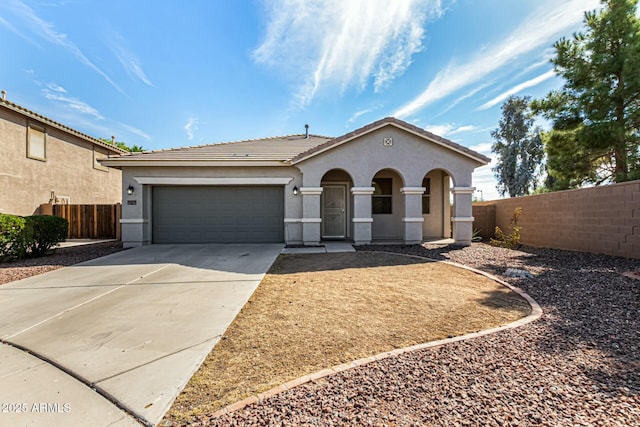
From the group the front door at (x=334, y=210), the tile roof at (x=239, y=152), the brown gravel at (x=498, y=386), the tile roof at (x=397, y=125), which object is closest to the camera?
the brown gravel at (x=498, y=386)

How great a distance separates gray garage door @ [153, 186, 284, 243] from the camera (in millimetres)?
11008

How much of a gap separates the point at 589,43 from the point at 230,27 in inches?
605

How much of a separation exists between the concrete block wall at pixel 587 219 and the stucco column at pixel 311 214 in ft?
27.4

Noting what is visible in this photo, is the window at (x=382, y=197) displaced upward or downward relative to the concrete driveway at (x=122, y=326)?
upward

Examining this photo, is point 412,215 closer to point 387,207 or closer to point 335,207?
point 387,207

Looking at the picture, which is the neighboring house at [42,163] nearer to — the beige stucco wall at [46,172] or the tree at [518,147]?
the beige stucco wall at [46,172]

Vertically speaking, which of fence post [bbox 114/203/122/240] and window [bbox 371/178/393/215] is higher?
window [bbox 371/178/393/215]

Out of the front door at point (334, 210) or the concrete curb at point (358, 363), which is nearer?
the concrete curb at point (358, 363)

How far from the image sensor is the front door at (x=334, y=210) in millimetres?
12555

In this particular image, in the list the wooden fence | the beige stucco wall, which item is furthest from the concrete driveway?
the beige stucco wall

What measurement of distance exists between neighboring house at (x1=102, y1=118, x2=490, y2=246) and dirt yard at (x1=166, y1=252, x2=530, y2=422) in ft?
13.2

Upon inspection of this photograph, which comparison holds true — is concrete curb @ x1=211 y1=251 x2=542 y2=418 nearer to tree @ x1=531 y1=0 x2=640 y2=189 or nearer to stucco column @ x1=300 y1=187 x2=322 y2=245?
stucco column @ x1=300 y1=187 x2=322 y2=245

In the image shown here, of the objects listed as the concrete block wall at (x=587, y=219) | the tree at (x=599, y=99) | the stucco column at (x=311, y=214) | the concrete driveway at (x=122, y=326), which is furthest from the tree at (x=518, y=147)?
the concrete driveway at (x=122, y=326)

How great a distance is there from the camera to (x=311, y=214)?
410 inches
